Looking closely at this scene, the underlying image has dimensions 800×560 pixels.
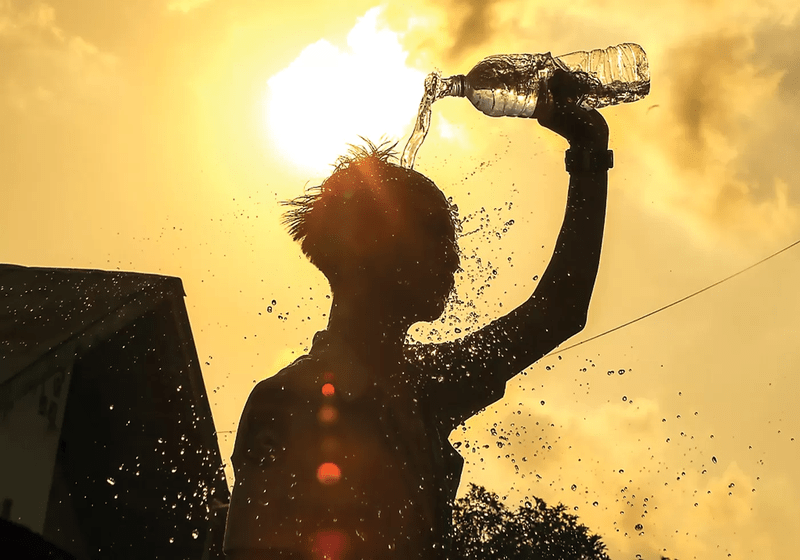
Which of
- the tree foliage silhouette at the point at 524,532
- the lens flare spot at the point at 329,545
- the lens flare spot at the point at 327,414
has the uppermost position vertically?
the tree foliage silhouette at the point at 524,532

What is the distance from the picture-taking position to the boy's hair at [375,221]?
2.25 metres

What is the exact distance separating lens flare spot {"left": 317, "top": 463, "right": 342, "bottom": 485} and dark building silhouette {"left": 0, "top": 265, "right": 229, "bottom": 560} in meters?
4.32

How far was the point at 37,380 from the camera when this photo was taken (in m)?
6.60

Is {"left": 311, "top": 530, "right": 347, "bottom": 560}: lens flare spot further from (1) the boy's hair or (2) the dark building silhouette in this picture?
(2) the dark building silhouette

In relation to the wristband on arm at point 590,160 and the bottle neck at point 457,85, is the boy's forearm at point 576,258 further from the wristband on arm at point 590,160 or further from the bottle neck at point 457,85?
the bottle neck at point 457,85

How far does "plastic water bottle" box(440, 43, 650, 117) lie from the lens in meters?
2.99

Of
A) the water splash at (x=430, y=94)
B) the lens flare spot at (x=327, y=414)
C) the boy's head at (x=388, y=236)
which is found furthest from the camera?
the water splash at (x=430, y=94)

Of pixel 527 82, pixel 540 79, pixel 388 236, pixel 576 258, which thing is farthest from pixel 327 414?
pixel 527 82

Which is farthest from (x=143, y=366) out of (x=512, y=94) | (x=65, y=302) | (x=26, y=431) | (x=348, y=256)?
(x=348, y=256)

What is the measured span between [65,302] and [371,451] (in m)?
6.82

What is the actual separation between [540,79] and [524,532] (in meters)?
24.7

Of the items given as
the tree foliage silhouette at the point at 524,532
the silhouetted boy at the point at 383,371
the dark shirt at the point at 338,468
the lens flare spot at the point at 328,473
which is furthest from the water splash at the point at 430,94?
the tree foliage silhouette at the point at 524,532

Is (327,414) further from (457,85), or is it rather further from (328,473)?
(457,85)

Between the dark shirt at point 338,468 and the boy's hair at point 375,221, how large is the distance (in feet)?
1.02
